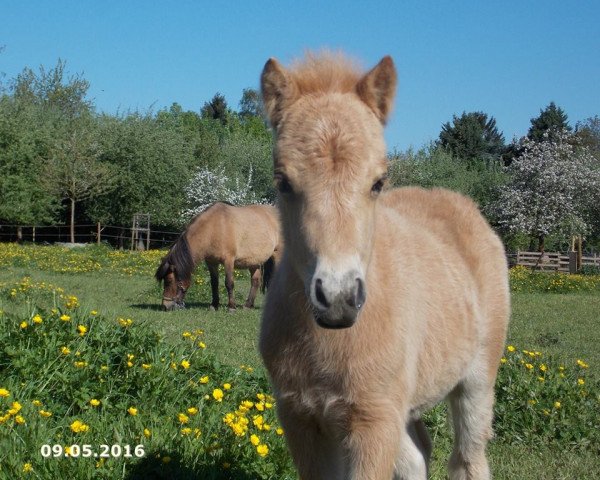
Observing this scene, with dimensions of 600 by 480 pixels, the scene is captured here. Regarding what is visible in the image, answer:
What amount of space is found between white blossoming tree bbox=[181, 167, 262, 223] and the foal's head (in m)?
38.1

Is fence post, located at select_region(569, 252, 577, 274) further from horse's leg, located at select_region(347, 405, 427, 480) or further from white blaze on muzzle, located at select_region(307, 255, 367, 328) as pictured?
white blaze on muzzle, located at select_region(307, 255, 367, 328)

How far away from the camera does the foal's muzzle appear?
2428 millimetres

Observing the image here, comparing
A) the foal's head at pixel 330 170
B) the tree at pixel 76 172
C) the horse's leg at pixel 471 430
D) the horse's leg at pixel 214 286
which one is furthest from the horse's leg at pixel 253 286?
the tree at pixel 76 172

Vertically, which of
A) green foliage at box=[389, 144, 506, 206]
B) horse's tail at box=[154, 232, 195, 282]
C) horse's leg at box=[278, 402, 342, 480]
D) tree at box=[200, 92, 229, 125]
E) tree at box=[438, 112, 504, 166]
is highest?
tree at box=[200, 92, 229, 125]

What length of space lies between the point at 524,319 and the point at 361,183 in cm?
1265

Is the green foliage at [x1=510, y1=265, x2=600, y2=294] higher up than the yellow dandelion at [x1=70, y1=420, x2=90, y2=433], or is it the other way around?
the yellow dandelion at [x1=70, y1=420, x2=90, y2=433]

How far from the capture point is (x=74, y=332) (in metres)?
5.13

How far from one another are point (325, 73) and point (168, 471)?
7.17 ft

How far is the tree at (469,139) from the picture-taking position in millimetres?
63562

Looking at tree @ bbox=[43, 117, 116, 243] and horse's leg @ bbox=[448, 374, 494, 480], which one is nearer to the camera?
horse's leg @ bbox=[448, 374, 494, 480]

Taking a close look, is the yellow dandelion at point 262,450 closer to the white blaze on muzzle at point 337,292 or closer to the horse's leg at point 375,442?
the horse's leg at point 375,442

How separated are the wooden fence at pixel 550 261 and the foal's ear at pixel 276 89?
3234 cm

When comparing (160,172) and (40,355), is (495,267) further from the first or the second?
(160,172)

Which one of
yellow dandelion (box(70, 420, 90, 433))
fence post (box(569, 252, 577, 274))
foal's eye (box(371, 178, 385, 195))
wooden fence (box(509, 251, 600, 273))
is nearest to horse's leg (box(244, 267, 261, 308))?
yellow dandelion (box(70, 420, 90, 433))
